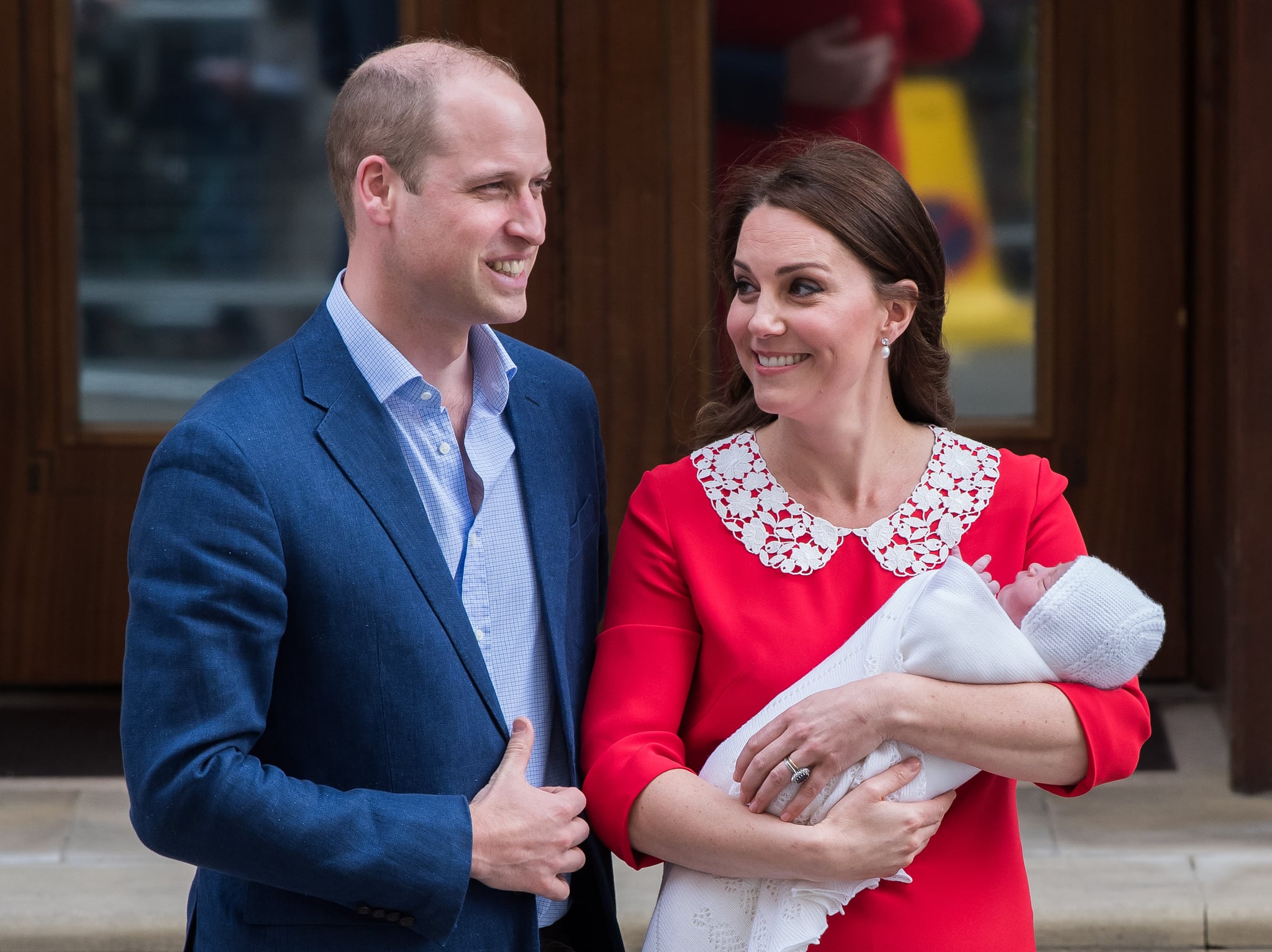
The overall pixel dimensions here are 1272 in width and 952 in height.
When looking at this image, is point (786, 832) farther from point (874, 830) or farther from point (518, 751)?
point (518, 751)

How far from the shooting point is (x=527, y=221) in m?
1.99

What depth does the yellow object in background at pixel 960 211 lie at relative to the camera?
4164 millimetres

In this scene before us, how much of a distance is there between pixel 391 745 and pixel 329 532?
10.6 inches

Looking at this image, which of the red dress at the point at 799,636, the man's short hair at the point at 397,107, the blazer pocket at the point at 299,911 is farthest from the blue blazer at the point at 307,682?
the man's short hair at the point at 397,107

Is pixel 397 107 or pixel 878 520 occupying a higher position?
pixel 397 107

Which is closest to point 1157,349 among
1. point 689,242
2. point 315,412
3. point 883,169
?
point 689,242

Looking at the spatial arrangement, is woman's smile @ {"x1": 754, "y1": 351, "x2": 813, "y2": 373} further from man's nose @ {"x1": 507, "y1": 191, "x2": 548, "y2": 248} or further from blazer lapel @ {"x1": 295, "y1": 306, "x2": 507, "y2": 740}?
blazer lapel @ {"x1": 295, "y1": 306, "x2": 507, "y2": 740}

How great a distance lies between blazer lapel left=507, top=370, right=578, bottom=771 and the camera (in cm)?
205

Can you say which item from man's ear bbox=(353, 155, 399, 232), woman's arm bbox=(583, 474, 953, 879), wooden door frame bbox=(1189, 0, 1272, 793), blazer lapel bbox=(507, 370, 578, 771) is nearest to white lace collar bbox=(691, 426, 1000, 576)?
woman's arm bbox=(583, 474, 953, 879)

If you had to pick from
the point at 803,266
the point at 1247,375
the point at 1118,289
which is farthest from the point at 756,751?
the point at 1118,289

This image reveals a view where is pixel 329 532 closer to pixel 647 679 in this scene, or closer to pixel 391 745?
pixel 391 745

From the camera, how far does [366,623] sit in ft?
6.03

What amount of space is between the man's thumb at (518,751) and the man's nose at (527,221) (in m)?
0.61

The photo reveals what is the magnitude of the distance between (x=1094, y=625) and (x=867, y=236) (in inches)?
23.6
